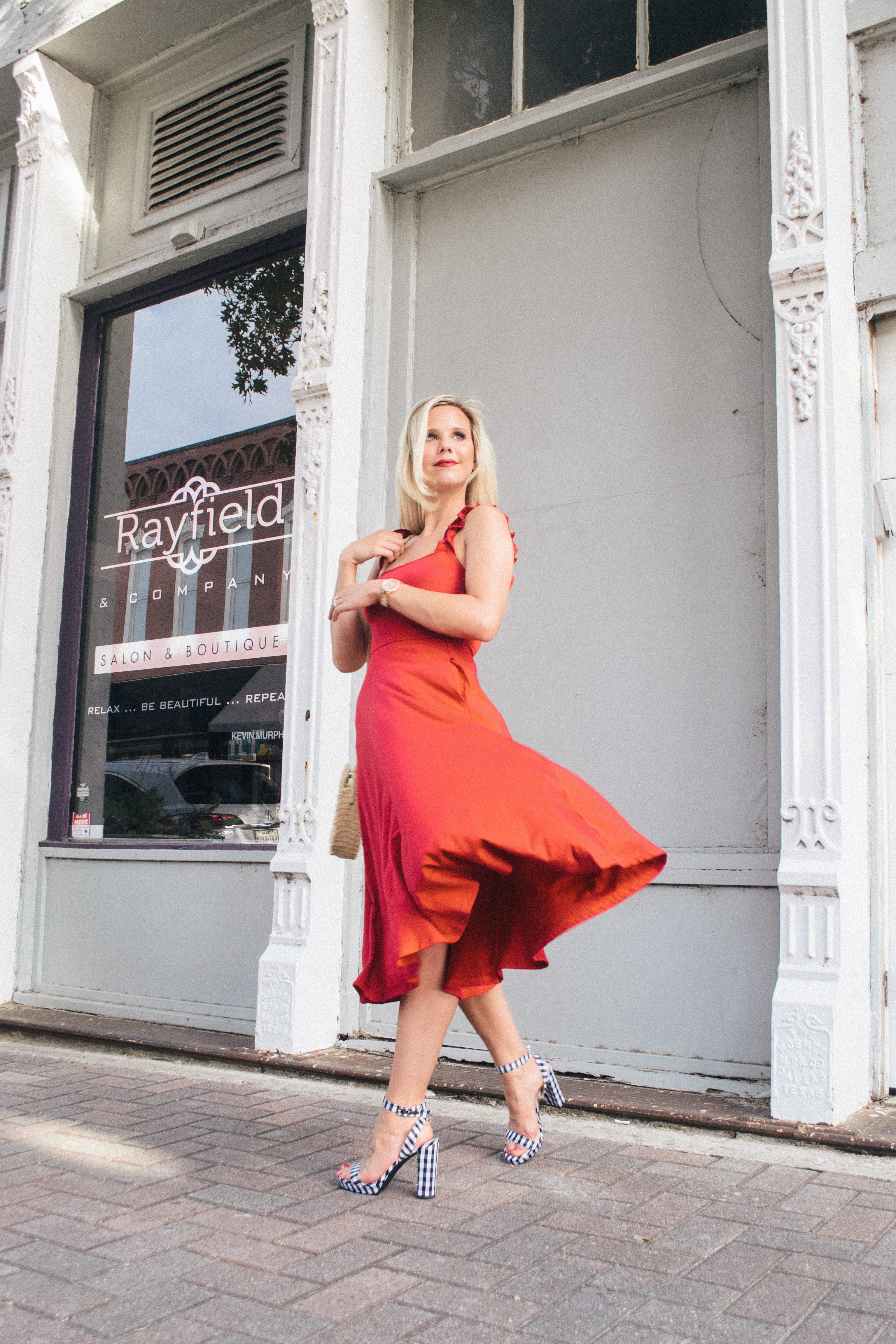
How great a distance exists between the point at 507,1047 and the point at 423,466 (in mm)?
1653

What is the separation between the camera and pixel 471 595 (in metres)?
2.79

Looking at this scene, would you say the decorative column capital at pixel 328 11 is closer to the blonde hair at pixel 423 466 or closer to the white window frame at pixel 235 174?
the white window frame at pixel 235 174

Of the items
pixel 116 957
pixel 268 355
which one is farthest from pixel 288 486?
pixel 116 957

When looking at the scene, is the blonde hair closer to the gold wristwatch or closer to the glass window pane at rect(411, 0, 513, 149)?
the gold wristwatch

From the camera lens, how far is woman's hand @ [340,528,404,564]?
2904 mm

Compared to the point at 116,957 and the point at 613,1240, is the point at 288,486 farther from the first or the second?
the point at 613,1240

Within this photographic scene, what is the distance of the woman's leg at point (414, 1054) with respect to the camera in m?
2.65

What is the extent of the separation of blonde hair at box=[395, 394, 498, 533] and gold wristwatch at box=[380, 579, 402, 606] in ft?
1.22

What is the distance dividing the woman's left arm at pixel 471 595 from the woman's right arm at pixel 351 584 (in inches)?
3.0

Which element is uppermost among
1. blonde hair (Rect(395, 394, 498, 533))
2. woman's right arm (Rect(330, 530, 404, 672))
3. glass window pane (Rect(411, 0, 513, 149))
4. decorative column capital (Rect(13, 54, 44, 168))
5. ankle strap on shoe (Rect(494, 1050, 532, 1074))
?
decorative column capital (Rect(13, 54, 44, 168))

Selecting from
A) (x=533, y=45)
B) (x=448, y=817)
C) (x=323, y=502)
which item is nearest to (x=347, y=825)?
(x=448, y=817)

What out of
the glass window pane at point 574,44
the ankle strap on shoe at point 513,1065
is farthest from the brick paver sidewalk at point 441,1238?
the glass window pane at point 574,44

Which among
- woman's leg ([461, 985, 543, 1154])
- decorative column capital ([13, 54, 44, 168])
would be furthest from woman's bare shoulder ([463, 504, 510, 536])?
decorative column capital ([13, 54, 44, 168])

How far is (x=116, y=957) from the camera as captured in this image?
5.56m
